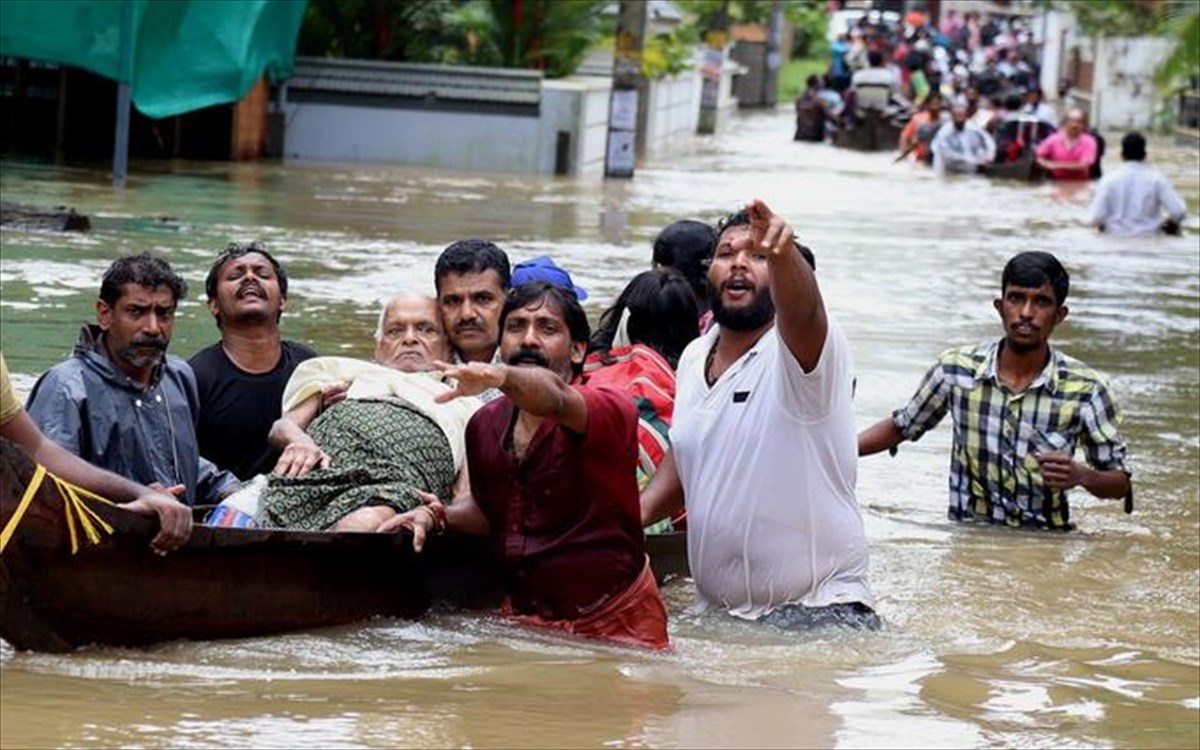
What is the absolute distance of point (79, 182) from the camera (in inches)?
940

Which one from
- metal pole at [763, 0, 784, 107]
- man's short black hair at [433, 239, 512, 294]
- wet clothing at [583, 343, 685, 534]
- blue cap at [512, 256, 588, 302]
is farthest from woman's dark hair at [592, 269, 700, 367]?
metal pole at [763, 0, 784, 107]

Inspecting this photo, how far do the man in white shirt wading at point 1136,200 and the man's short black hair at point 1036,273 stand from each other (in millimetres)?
15910

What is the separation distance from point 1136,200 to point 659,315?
57.2 feet

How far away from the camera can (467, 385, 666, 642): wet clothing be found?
23.0ft

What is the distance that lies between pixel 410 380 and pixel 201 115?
2120cm

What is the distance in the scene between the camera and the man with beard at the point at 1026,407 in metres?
9.50

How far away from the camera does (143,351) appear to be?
24.1ft

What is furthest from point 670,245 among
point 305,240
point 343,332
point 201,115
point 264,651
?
point 201,115

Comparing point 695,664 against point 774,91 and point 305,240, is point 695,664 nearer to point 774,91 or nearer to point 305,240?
point 305,240

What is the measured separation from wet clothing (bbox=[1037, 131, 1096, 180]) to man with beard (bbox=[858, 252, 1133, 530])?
25066mm

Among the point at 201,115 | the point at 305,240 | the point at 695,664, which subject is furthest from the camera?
the point at 201,115

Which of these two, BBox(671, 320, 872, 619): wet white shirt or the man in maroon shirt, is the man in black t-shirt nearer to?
the man in maroon shirt

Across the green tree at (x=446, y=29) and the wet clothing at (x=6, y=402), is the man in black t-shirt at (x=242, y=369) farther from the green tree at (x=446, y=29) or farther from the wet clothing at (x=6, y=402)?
the green tree at (x=446, y=29)

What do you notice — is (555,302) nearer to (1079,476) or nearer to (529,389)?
(529,389)
